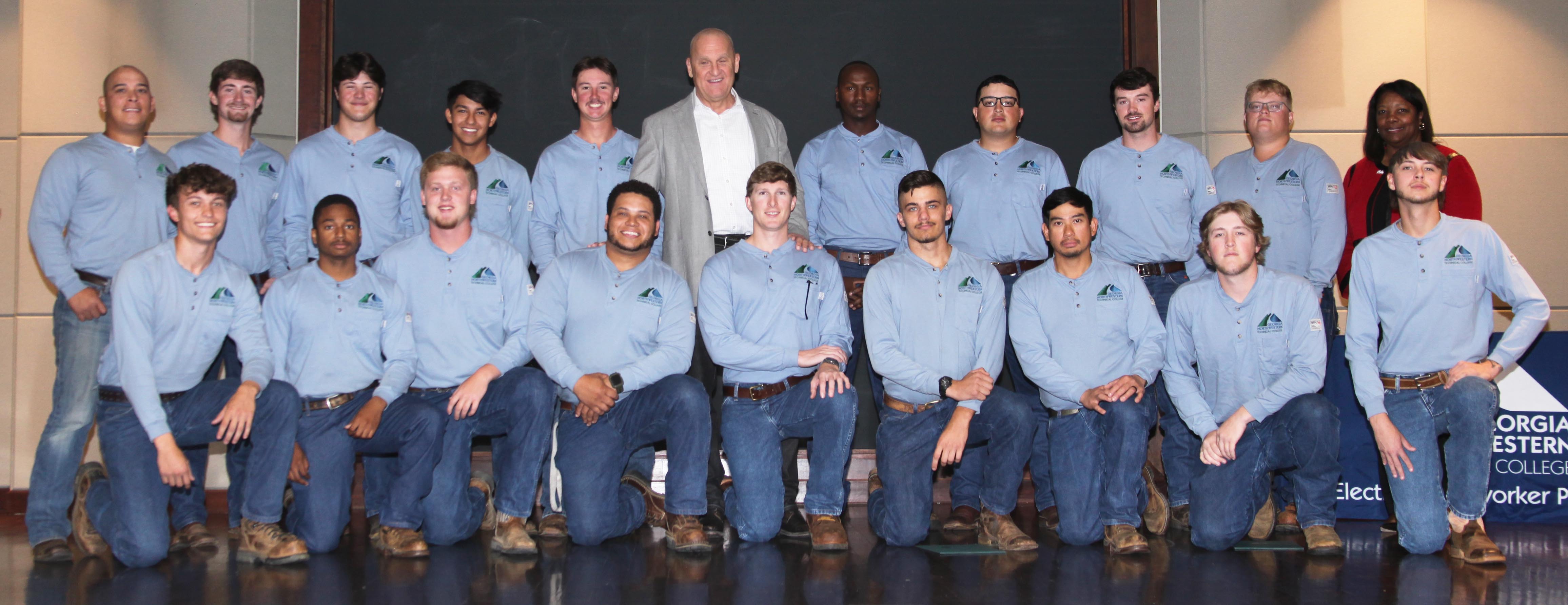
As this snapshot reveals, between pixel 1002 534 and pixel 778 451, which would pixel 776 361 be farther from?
pixel 1002 534

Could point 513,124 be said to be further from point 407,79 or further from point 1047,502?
point 1047,502

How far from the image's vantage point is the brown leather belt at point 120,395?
3805 millimetres

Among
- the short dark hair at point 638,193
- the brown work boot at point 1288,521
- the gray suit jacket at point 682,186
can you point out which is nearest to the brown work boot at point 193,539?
the short dark hair at point 638,193

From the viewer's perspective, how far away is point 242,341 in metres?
3.89

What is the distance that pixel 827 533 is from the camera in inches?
156

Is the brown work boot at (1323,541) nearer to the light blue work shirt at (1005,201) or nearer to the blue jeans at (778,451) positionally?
the light blue work shirt at (1005,201)

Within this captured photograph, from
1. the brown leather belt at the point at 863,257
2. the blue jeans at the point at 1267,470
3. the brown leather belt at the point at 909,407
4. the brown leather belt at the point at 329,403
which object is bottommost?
the blue jeans at the point at 1267,470

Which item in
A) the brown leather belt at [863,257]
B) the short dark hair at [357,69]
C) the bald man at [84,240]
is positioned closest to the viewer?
the bald man at [84,240]

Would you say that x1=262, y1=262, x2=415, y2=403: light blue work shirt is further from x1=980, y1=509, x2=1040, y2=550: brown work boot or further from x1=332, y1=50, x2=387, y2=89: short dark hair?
x1=980, y1=509, x2=1040, y2=550: brown work boot

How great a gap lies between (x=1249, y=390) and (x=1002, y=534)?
1.11m

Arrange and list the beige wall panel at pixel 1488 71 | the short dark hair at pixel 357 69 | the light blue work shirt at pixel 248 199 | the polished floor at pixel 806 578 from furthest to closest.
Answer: the beige wall panel at pixel 1488 71, the short dark hair at pixel 357 69, the light blue work shirt at pixel 248 199, the polished floor at pixel 806 578

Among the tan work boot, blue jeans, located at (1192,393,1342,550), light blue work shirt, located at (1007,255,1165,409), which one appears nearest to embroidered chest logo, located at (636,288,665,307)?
light blue work shirt, located at (1007,255,1165,409)

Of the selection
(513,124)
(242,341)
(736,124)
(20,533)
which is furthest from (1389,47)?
(20,533)

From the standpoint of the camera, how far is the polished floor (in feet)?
10.6
